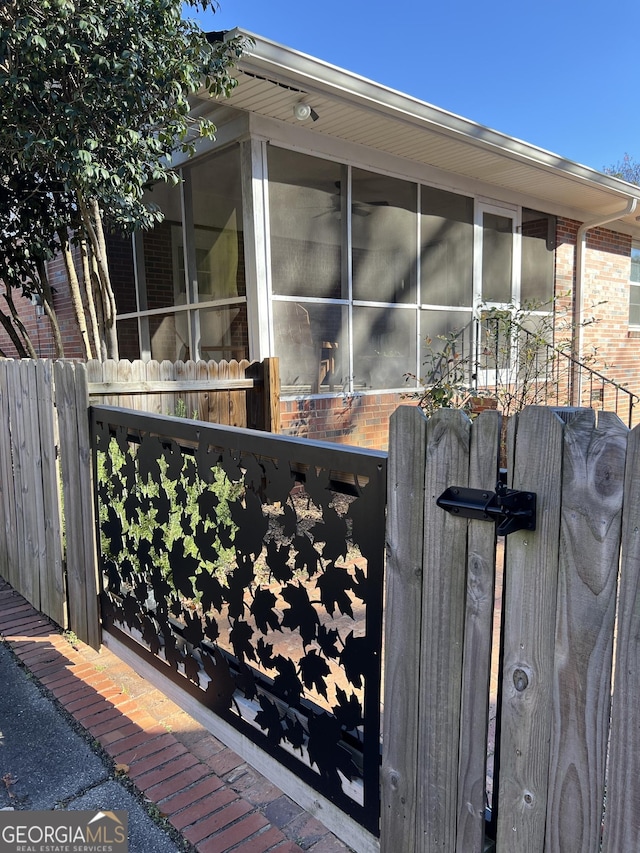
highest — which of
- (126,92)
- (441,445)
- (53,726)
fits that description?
(126,92)

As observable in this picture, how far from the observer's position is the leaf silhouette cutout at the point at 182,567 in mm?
2248

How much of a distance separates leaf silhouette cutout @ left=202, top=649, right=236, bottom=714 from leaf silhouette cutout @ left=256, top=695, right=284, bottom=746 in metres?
0.17

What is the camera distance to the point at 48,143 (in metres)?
3.72

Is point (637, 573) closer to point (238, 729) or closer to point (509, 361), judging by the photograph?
point (238, 729)

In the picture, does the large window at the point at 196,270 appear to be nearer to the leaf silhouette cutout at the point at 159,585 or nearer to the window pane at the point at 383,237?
the window pane at the point at 383,237

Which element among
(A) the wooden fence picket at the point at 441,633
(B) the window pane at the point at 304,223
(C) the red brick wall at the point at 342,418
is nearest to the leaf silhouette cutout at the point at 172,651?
(A) the wooden fence picket at the point at 441,633

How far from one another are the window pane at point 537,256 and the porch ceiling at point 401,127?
1.01ft

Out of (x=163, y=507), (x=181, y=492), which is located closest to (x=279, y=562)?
(x=181, y=492)

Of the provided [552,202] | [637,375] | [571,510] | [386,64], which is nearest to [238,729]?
[571,510]

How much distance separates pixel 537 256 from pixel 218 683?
7388 mm

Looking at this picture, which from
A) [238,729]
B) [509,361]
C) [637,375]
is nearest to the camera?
[238,729]

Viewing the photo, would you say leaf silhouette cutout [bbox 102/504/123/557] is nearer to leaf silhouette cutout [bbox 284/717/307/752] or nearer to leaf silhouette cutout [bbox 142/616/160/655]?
leaf silhouette cutout [bbox 142/616/160/655]

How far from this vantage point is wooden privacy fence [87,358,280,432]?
3600 millimetres

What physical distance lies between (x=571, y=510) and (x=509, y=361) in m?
6.19
